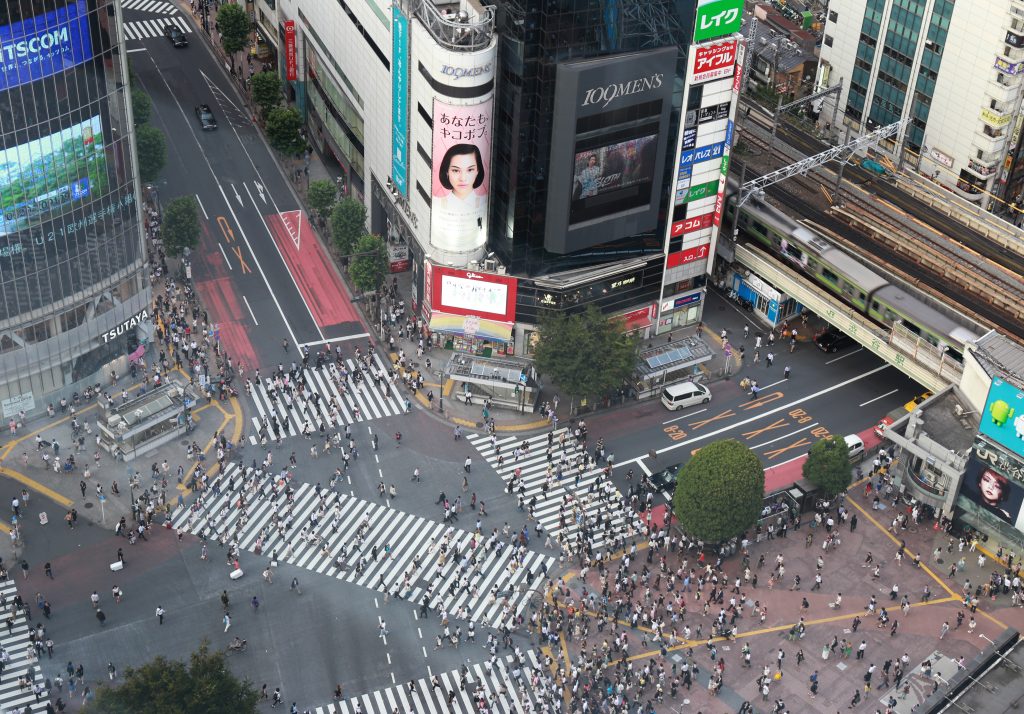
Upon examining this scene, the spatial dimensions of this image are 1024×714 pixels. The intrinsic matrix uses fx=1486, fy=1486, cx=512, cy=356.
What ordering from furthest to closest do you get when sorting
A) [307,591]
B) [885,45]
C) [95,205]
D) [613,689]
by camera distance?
1. [885,45]
2. [95,205]
3. [307,591]
4. [613,689]

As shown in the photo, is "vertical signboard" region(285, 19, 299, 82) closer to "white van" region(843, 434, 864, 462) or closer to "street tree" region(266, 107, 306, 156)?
"street tree" region(266, 107, 306, 156)

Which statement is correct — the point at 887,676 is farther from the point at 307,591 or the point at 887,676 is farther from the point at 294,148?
the point at 294,148

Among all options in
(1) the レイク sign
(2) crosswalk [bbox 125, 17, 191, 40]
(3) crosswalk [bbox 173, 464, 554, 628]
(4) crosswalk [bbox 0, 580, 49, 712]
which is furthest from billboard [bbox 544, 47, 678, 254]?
(2) crosswalk [bbox 125, 17, 191, 40]

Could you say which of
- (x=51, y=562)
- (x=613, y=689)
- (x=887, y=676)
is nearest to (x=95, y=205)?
(x=51, y=562)

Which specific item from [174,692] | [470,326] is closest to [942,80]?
[470,326]

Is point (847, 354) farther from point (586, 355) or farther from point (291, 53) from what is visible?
point (291, 53)

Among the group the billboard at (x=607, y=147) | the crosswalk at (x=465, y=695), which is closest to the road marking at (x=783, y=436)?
the billboard at (x=607, y=147)

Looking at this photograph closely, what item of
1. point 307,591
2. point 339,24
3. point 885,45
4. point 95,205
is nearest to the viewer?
point 307,591
